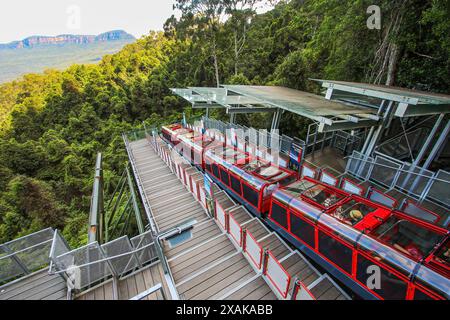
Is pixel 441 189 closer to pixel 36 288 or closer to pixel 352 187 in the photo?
pixel 352 187

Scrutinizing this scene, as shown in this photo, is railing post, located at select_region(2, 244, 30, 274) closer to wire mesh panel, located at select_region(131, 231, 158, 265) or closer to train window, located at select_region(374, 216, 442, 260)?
wire mesh panel, located at select_region(131, 231, 158, 265)

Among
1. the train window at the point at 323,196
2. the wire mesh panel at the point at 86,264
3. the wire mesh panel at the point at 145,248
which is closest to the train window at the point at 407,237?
the train window at the point at 323,196

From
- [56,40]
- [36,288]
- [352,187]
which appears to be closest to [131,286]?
[36,288]

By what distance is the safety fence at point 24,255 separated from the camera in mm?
5016

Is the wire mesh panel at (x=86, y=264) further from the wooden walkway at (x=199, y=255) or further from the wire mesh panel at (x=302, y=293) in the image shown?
the wire mesh panel at (x=302, y=293)

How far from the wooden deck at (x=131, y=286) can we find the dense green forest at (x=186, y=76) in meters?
9.82

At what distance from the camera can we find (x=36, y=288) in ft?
16.4

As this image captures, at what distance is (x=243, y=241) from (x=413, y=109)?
7.37m

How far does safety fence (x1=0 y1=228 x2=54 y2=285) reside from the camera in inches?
197

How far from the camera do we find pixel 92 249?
484cm
